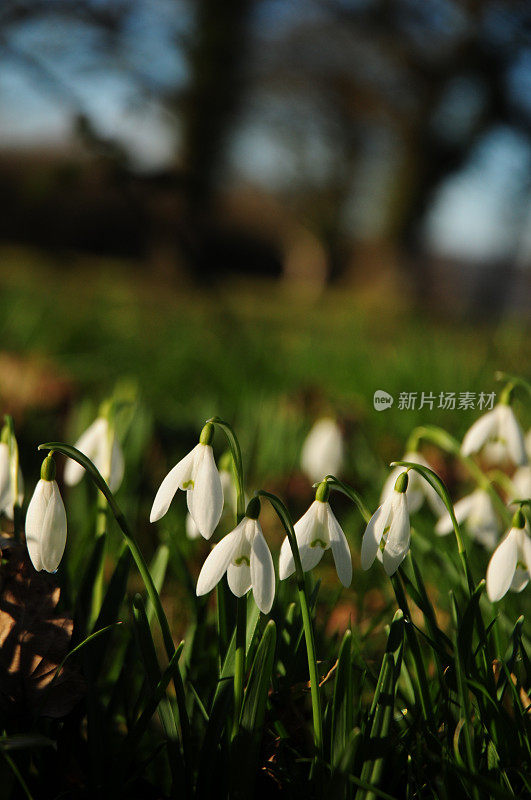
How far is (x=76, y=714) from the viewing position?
0.90 m

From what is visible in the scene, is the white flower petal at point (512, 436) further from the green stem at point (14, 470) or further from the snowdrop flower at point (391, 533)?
the green stem at point (14, 470)

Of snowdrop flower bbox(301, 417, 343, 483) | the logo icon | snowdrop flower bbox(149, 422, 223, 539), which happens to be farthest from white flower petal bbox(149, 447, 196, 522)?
the logo icon

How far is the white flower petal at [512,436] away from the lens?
1.16 metres

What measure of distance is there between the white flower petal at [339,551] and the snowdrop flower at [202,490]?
0.44 ft

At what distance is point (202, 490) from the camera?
0.85 meters

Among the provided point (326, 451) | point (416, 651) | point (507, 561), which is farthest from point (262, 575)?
point (326, 451)

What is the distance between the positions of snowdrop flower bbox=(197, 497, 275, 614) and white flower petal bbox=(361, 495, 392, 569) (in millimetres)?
118

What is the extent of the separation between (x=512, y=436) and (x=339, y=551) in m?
0.46

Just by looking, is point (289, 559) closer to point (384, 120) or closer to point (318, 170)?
point (318, 170)

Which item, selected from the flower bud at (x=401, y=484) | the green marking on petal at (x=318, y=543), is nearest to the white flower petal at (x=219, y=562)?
the green marking on petal at (x=318, y=543)

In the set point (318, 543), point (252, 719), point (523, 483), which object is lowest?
point (252, 719)

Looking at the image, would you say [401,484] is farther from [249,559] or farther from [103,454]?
[103,454]

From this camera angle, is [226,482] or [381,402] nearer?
[226,482]

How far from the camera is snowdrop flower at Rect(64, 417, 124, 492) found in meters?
1.14
